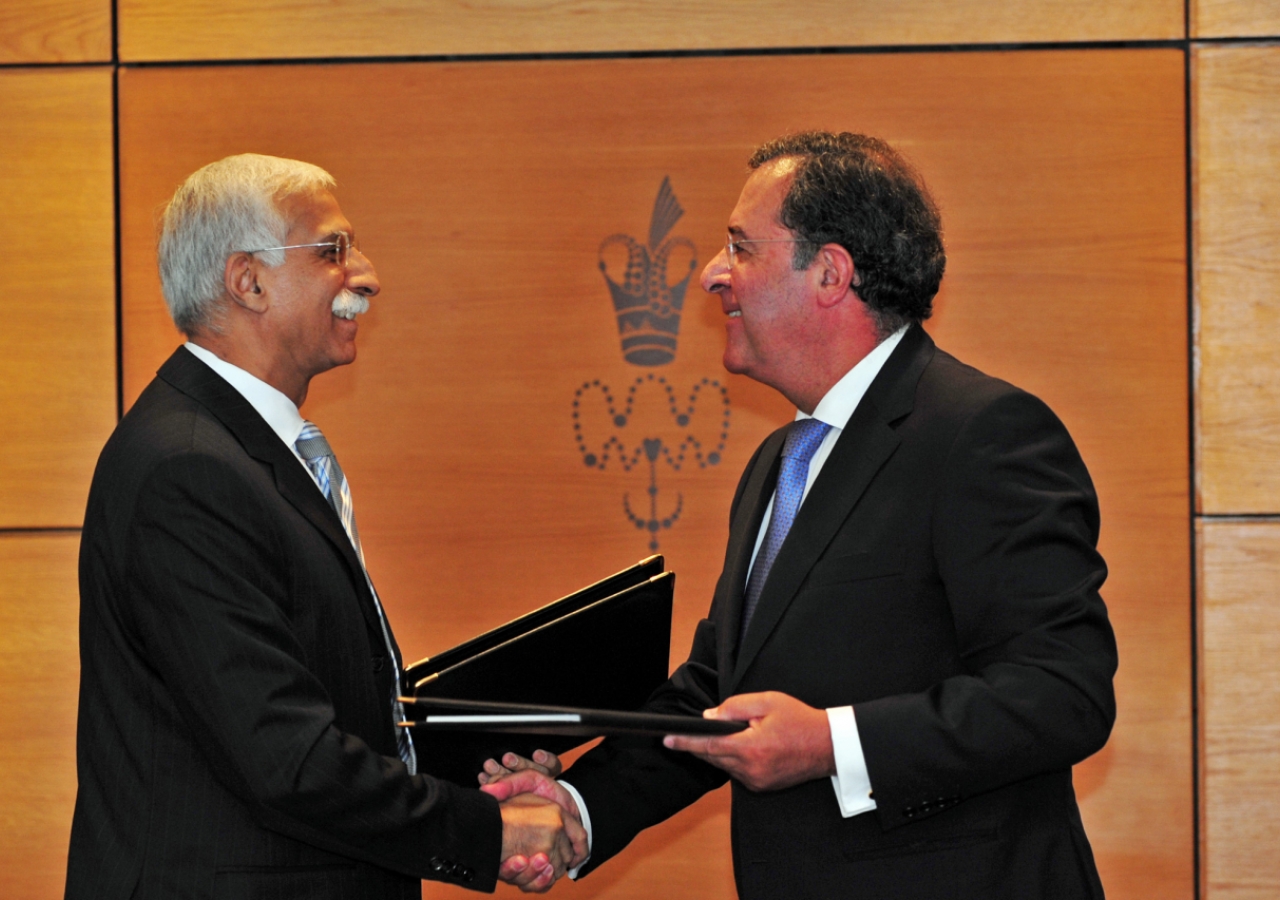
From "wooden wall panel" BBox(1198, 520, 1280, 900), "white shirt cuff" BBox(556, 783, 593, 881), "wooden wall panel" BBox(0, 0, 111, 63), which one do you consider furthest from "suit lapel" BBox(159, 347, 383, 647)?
"wooden wall panel" BBox(1198, 520, 1280, 900)

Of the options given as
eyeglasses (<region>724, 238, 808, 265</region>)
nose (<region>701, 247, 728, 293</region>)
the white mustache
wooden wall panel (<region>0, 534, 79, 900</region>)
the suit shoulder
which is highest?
eyeglasses (<region>724, 238, 808, 265</region>)

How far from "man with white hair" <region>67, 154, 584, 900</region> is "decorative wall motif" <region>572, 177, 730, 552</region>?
4.17ft

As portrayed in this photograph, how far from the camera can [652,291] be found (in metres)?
3.20

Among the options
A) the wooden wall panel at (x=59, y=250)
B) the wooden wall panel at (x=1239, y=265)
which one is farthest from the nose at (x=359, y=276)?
the wooden wall panel at (x=1239, y=265)

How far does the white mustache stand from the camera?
7.00 feet

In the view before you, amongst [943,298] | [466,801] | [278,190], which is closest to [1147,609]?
[943,298]

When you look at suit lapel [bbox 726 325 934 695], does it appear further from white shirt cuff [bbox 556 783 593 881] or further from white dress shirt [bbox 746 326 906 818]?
white shirt cuff [bbox 556 783 593 881]

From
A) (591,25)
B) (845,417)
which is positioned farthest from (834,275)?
(591,25)

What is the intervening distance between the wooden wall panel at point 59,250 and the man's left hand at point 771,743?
2.21m

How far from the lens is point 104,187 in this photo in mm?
3219

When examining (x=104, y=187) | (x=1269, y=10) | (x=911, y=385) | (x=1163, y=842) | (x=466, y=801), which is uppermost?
(x=1269, y=10)

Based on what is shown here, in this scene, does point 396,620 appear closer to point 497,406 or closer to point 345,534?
point 497,406

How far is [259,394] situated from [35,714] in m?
1.76

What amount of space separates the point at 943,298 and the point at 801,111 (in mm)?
604
